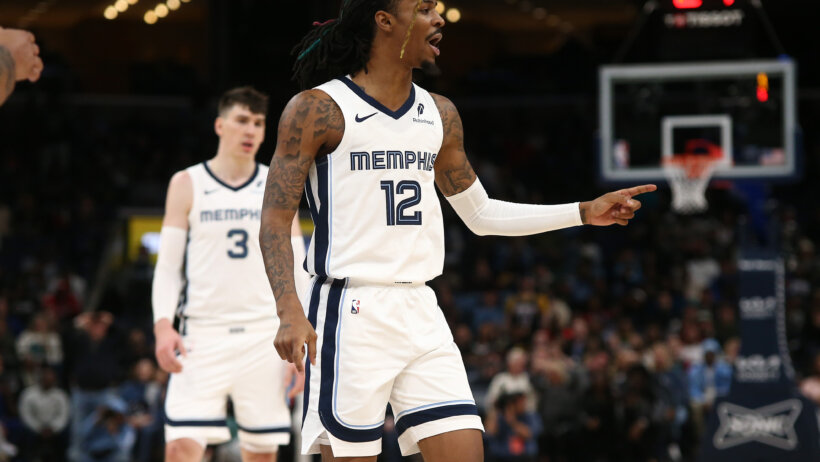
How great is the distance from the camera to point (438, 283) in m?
17.7

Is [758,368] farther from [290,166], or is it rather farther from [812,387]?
[290,166]

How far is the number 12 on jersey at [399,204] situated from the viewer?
13.1 ft

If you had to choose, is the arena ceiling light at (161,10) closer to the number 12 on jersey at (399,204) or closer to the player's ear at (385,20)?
the player's ear at (385,20)

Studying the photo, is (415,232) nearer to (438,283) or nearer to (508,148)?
(438,283)

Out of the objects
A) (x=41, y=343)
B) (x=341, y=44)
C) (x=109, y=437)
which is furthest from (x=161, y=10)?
(x=341, y=44)

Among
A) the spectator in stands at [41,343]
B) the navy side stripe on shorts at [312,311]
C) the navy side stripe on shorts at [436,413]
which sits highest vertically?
the navy side stripe on shorts at [312,311]

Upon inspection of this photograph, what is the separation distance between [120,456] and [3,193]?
912 cm

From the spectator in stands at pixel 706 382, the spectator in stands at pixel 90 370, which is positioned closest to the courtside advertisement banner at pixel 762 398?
the spectator in stands at pixel 706 382

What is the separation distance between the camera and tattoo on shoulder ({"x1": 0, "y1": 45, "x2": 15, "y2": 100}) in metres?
3.42

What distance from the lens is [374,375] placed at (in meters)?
3.92

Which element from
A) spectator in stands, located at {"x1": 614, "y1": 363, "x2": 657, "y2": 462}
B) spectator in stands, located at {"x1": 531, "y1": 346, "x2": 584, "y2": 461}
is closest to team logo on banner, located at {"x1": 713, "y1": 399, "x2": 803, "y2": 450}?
spectator in stands, located at {"x1": 614, "y1": 363, "x2": 657, "y2": 462}

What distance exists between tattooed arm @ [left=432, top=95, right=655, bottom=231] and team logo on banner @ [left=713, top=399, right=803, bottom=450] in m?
5.97

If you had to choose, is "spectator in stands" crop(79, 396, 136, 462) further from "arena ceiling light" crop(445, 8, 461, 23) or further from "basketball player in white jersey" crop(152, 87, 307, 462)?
"arena ceiling light" crop(445, 8, 461, 23)

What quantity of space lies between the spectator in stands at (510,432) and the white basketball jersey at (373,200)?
8.79 metres
